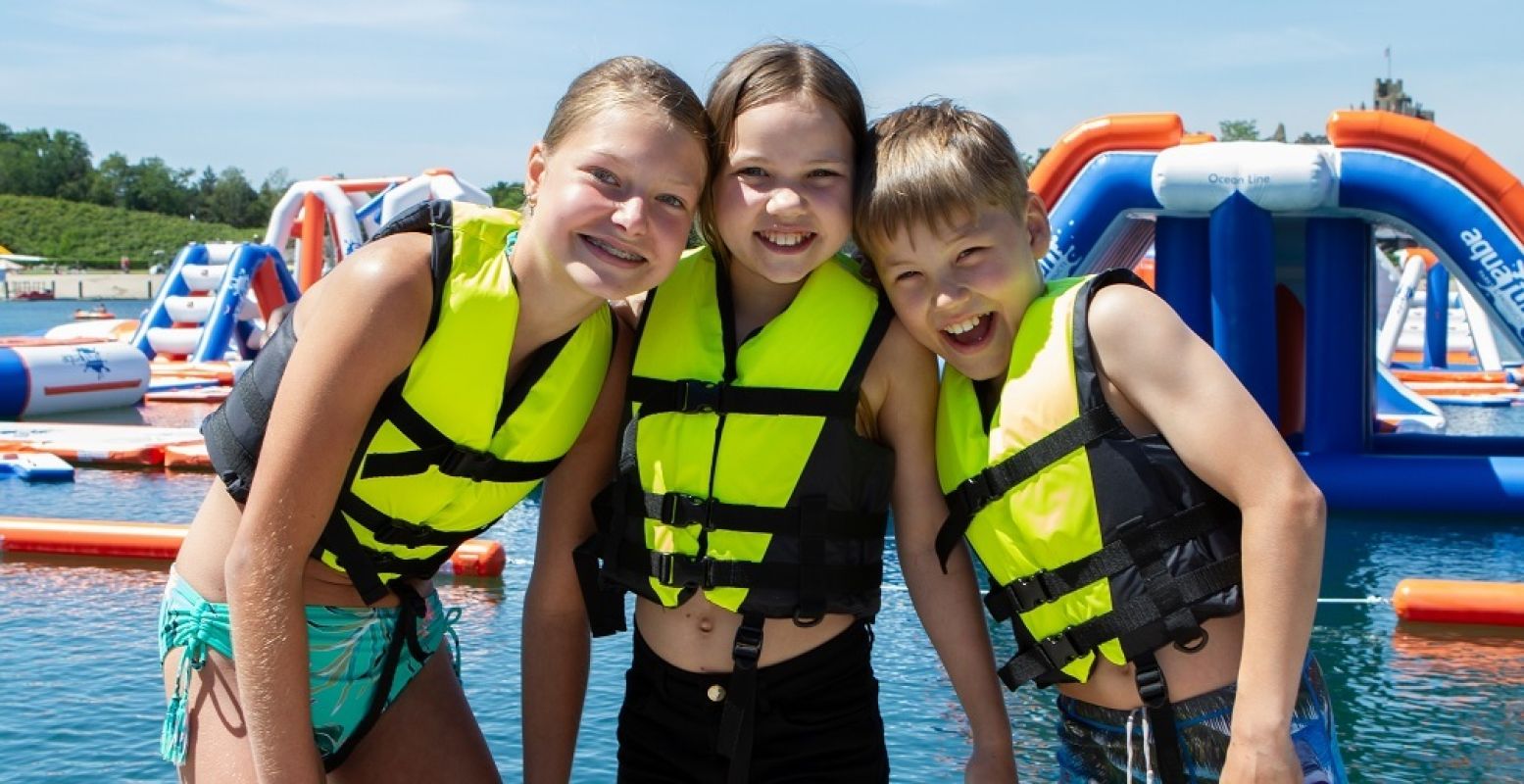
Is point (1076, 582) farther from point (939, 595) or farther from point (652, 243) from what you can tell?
point (652, 243)

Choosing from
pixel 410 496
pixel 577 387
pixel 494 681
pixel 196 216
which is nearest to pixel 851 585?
pixel 577 387

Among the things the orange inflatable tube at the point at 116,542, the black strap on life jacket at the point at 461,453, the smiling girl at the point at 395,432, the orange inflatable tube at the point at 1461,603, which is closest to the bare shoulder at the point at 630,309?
the smiling girl at the point at 395,432

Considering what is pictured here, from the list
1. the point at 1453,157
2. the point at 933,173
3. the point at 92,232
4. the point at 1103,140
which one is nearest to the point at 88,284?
the point at 92,232

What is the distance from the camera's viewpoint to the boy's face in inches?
76.2

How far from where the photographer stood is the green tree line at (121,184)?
73188 millimetres

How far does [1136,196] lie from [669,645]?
658cm

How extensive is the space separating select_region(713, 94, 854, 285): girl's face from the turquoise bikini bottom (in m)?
0.78

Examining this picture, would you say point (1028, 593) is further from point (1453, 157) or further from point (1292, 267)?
point (1292, 267)

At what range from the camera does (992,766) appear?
195 cm

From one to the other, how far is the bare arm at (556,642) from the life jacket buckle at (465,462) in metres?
0.12

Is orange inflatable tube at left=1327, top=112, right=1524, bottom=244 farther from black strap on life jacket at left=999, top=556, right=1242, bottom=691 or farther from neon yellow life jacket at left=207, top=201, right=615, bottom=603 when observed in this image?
neon yellow life jacket at left=207, top=201, right=615, bottom=603

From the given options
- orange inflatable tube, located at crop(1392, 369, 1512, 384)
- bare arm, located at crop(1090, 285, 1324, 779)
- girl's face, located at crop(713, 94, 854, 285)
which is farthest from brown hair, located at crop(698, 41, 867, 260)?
orange inflatable tube, located at crop(1392, 369, 1512, 384)

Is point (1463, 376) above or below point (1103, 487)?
below

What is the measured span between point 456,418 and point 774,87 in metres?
0.66
